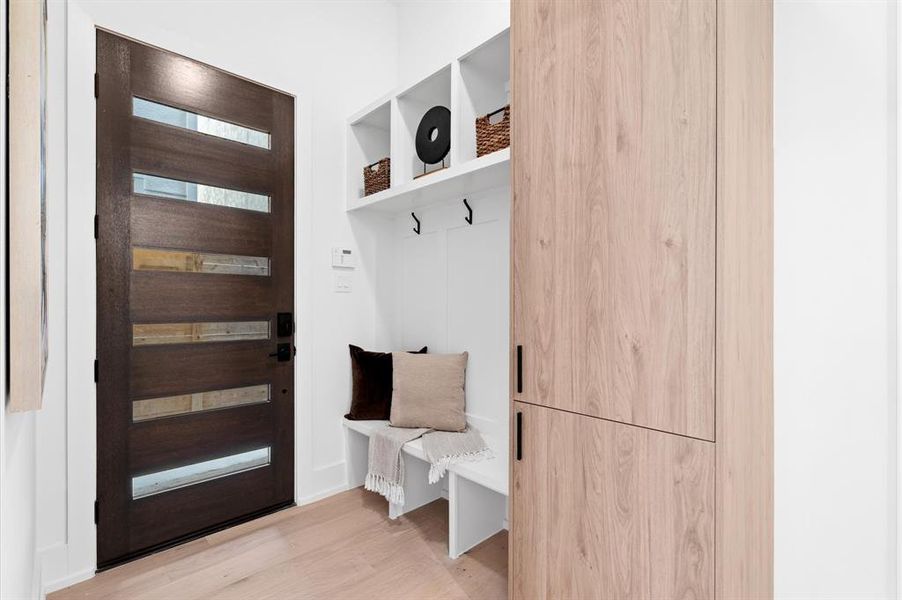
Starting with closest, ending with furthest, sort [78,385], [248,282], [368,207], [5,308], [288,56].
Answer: [5,308]
[78,385]
[248,282]
[288,56]
[368,207]

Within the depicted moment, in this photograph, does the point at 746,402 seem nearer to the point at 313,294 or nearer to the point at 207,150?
the point at 313,294

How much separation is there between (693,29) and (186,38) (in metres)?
2.28

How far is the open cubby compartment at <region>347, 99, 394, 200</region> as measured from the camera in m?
2.86

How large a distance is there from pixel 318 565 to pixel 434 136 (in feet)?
6.97

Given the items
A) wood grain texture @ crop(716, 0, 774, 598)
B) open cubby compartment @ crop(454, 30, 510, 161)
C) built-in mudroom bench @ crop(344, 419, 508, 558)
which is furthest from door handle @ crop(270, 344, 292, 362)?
wood grain texture @ crop(716, 0, 774, 598)

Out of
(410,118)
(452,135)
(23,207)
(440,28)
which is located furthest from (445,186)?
(23,207)

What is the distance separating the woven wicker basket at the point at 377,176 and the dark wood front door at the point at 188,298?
0.44 metres

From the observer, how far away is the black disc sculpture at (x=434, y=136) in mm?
2357

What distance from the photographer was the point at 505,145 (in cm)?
200

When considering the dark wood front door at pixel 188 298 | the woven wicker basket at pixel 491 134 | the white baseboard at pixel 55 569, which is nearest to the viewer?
the white baseboard at pixel 55 569

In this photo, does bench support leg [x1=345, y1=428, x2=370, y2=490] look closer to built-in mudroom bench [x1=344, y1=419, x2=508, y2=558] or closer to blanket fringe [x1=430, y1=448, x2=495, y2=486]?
built-in mudroom bench [x1=344, y1=419, x2=508, y2=558]

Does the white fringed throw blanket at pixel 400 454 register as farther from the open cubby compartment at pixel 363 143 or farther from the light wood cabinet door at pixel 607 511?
the open cubby compartment at pixel 363 143
